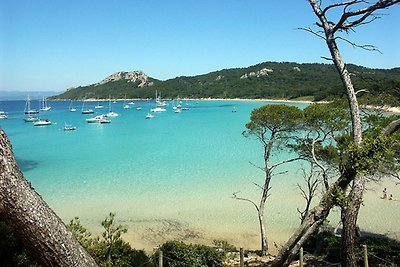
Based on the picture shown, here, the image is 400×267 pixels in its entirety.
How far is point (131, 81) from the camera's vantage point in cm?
19025

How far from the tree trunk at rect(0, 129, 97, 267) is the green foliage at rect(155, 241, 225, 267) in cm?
642

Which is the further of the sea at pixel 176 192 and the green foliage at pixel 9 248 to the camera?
the sea at pixel 176 192

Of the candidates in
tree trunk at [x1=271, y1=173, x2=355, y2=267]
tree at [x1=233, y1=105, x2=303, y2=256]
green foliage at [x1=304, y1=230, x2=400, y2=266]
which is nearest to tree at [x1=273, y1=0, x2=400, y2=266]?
tree trunk at [x1=271, y1=173, x2=355, y2=267]

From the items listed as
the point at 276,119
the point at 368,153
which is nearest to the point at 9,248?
the point at 368,153

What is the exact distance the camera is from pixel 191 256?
911 cm

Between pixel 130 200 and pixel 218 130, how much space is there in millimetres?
33351

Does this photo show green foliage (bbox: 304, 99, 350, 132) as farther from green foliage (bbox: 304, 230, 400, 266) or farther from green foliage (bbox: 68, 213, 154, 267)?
green foliage (bbox: 68, 213, 154, 267)

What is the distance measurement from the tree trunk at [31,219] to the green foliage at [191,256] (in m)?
6.42

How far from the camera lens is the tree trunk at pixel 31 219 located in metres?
2.31

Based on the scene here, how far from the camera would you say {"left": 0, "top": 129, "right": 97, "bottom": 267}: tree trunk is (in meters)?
2.31

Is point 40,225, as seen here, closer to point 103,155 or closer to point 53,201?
point 53,201

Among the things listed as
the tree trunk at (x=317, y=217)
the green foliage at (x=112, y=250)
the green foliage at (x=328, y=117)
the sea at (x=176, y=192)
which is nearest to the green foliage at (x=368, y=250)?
the sea at (x=176, y=192)

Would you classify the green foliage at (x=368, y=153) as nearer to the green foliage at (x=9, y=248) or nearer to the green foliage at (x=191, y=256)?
the green foliage at (x=9, y=248)

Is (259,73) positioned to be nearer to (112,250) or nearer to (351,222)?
(112,250)
